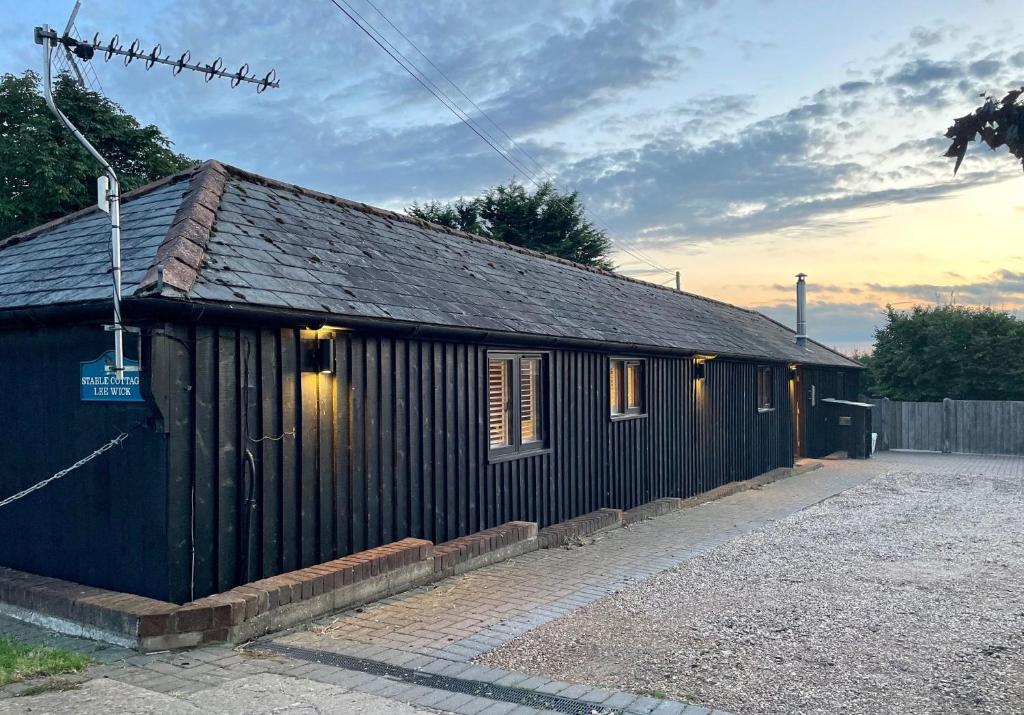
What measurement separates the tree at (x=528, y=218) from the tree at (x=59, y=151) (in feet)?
43.8

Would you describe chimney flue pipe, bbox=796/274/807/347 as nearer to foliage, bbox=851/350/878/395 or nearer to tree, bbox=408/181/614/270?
foliage, bbox=851/350/878/395

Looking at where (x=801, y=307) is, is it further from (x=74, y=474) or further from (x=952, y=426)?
(x=74, y=474)

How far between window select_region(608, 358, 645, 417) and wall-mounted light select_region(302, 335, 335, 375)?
6.17m

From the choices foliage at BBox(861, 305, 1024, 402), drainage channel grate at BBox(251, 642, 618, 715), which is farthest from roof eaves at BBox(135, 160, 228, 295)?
foliage at BBox(861, 305, 1024, 402)

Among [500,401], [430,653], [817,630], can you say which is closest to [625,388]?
[500,401]

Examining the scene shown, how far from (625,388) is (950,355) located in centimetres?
1962

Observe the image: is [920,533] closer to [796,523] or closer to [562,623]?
[796,523]

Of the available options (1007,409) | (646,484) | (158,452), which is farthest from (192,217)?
(1007,409)

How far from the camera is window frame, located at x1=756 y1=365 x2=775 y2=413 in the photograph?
19562 millimetres

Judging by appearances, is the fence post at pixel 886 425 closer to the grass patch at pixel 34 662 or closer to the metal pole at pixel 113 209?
the metal pole at pixel 113 209

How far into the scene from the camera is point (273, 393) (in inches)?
267

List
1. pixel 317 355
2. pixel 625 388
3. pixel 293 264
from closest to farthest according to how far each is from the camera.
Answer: pixel 317 355 < pixel 293 264 < pixel 625 388

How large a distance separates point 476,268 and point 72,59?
6.43 metres

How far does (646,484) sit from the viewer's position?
44.4ft
